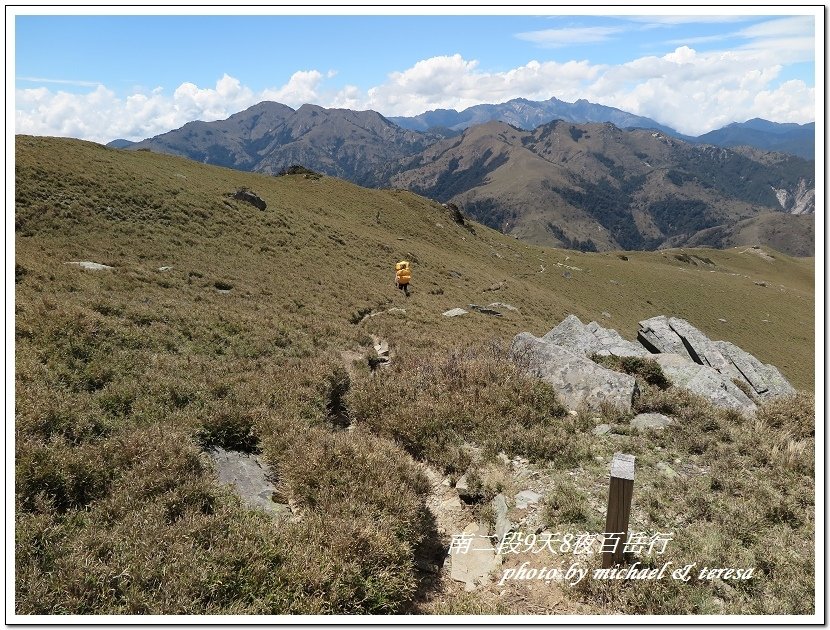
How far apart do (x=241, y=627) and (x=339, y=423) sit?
6450mm

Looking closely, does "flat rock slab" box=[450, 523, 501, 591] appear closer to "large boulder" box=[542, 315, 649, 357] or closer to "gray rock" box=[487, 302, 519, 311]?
"large boulder" box=[542, 315, 649, 357]

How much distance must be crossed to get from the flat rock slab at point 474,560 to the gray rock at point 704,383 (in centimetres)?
849

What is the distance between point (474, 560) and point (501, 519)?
2.71ft

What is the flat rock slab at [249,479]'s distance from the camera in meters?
7.21

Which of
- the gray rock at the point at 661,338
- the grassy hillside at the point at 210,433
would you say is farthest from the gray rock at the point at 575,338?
the gray rock at the point at 661,338

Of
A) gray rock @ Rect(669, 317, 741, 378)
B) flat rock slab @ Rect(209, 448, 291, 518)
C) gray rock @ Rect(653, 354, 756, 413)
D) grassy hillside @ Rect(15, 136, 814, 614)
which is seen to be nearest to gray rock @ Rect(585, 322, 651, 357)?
gray rock @ Rect(653, 354, 756, 413)

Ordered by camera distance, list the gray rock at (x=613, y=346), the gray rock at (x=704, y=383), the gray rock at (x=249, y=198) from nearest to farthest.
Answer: the gray rock at (x=704, y=383) → the gray rock at (x=613, y=346) → the gray rock at (x=249, y=198)

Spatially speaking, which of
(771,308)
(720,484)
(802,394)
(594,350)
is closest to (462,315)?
(594,350)

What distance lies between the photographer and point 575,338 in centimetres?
1822

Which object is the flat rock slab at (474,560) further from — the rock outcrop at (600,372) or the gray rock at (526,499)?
the rock outcrop at (600,372)

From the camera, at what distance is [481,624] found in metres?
4.86

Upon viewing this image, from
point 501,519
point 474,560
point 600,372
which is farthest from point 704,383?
point 474,560

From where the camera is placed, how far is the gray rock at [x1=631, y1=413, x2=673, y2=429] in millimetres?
10320

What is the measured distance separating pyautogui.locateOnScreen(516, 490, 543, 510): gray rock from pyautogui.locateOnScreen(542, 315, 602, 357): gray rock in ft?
29.1
